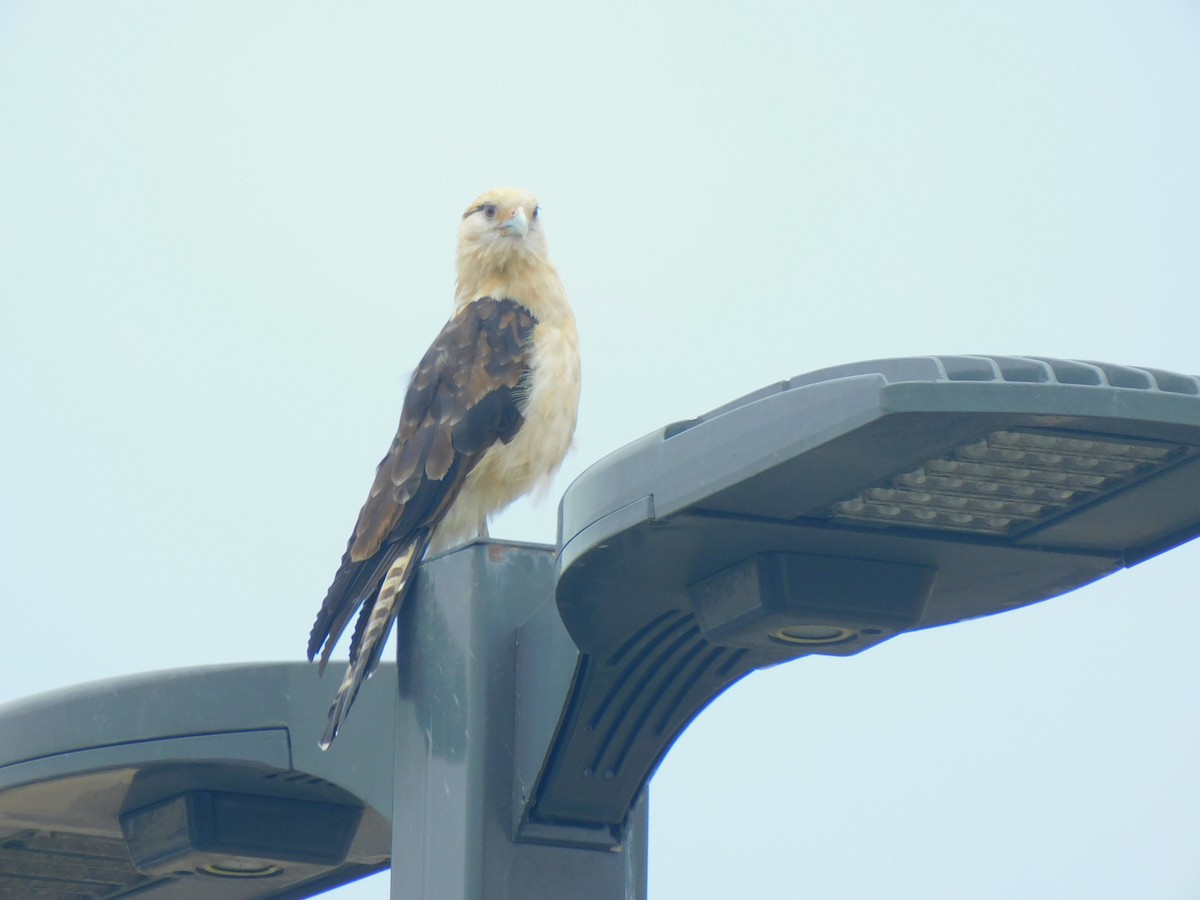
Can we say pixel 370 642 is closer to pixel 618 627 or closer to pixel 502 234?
pixel 618 627

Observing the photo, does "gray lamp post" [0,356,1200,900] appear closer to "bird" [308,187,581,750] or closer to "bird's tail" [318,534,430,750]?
"bird's tail" [318,534,430,750]

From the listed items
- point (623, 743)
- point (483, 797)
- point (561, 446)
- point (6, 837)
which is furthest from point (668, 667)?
point (561, 446)

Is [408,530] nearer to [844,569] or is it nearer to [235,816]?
[235,816]

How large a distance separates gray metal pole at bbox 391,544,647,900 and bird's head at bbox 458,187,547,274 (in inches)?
121

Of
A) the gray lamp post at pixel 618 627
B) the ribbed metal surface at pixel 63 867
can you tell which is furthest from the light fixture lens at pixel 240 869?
the ribbed metal surface at pixel 63 867

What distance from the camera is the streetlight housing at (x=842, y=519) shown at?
8.87 feet

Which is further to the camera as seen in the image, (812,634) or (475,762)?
(475,762)

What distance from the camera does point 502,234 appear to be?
6.98 meters

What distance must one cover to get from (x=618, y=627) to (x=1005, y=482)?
75 centimetres

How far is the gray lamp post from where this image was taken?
2793 mm

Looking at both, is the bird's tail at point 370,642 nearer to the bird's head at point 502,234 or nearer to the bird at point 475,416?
the bird at point 475,416

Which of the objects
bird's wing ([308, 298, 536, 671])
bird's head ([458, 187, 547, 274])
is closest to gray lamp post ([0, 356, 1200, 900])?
bird's wing ([308, 298, 536, 671])

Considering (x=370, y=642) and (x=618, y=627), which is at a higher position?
(x=370, y=642)

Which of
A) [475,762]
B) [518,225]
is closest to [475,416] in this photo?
[518,225]
